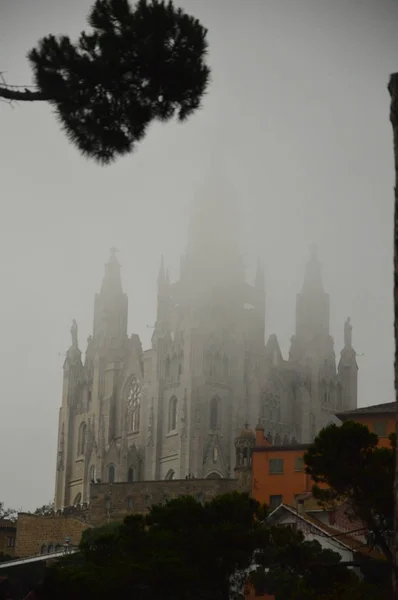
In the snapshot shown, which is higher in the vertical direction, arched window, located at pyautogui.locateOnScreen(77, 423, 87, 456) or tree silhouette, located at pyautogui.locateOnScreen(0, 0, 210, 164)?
arched window, located at pyautogui.locateOnScreen(77, 423, 87, 456)

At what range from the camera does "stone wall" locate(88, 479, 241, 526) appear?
66250mm

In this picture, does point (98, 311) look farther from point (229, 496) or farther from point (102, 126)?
point (102, 126)

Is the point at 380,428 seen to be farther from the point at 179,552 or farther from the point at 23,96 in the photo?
the point at 23,96

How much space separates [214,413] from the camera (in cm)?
8550

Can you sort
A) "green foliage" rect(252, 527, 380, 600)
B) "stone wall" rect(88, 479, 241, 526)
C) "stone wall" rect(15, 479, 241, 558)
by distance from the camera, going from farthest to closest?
"stone wall" rect(15, 479, 241, 558) → "stone wall" rect(88, 479, 241, 526) → "green foliage" rect(252, 527, 380, 600)

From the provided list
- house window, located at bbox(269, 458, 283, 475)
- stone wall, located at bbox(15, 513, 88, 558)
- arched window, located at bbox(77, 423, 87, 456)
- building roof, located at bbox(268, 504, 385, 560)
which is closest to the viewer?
building roof, located at bbox(268, 504, 385, 560)

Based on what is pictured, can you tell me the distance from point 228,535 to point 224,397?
51.9 metres

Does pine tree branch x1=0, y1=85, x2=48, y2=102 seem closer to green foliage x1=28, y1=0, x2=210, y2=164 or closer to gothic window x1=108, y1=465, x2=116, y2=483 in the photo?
green foliage x1=28, y1=0, x2=210, y2=164

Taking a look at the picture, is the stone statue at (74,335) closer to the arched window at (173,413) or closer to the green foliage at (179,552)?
the arched window at (173,413)

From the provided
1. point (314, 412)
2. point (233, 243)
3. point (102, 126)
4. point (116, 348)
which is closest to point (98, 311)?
point (116, 348)

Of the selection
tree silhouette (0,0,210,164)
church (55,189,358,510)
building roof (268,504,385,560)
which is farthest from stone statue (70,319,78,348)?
tree silhouette (0,0,210,164)

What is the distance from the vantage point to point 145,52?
1611cm

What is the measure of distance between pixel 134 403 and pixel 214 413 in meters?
6.92

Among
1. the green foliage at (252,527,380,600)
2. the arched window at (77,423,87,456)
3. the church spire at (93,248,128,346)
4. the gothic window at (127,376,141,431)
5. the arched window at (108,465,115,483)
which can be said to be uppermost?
the church spire at (93,248,128,346)
